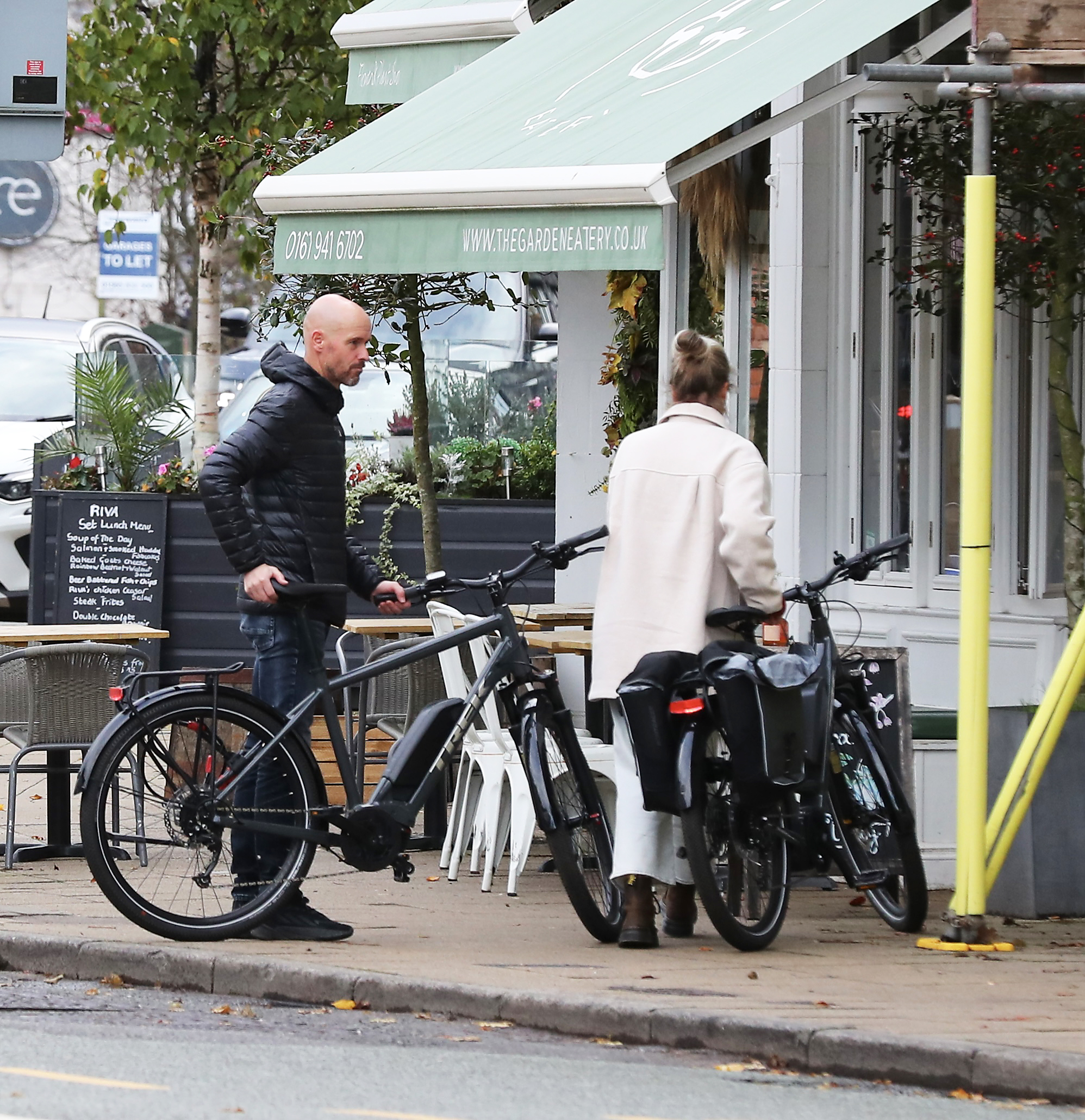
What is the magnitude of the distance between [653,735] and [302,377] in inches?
62.4

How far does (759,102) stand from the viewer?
6.85 m

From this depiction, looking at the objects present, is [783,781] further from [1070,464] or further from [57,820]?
[57,820]

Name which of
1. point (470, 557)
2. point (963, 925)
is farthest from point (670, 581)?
point (470, 557)

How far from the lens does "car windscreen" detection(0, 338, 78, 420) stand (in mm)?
17625

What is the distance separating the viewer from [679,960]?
6508 millimetres

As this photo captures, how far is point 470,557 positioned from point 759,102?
788cm

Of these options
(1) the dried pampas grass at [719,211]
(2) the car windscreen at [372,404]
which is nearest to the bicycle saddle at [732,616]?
(1) the dried pampas grass at [719,211]

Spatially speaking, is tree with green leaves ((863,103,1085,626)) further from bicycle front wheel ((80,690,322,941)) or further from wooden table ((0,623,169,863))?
wooden table ((0,623,169,863))

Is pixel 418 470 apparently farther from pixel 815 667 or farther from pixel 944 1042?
pixel 944 1042

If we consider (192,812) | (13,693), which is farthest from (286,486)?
(13,693)

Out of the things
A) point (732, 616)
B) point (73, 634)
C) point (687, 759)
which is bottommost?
point (687, 759)

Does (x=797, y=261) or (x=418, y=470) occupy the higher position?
(x=797, y=261)

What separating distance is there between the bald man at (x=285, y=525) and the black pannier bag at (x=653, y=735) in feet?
2.77

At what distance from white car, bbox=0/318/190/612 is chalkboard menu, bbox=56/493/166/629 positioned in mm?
1278
